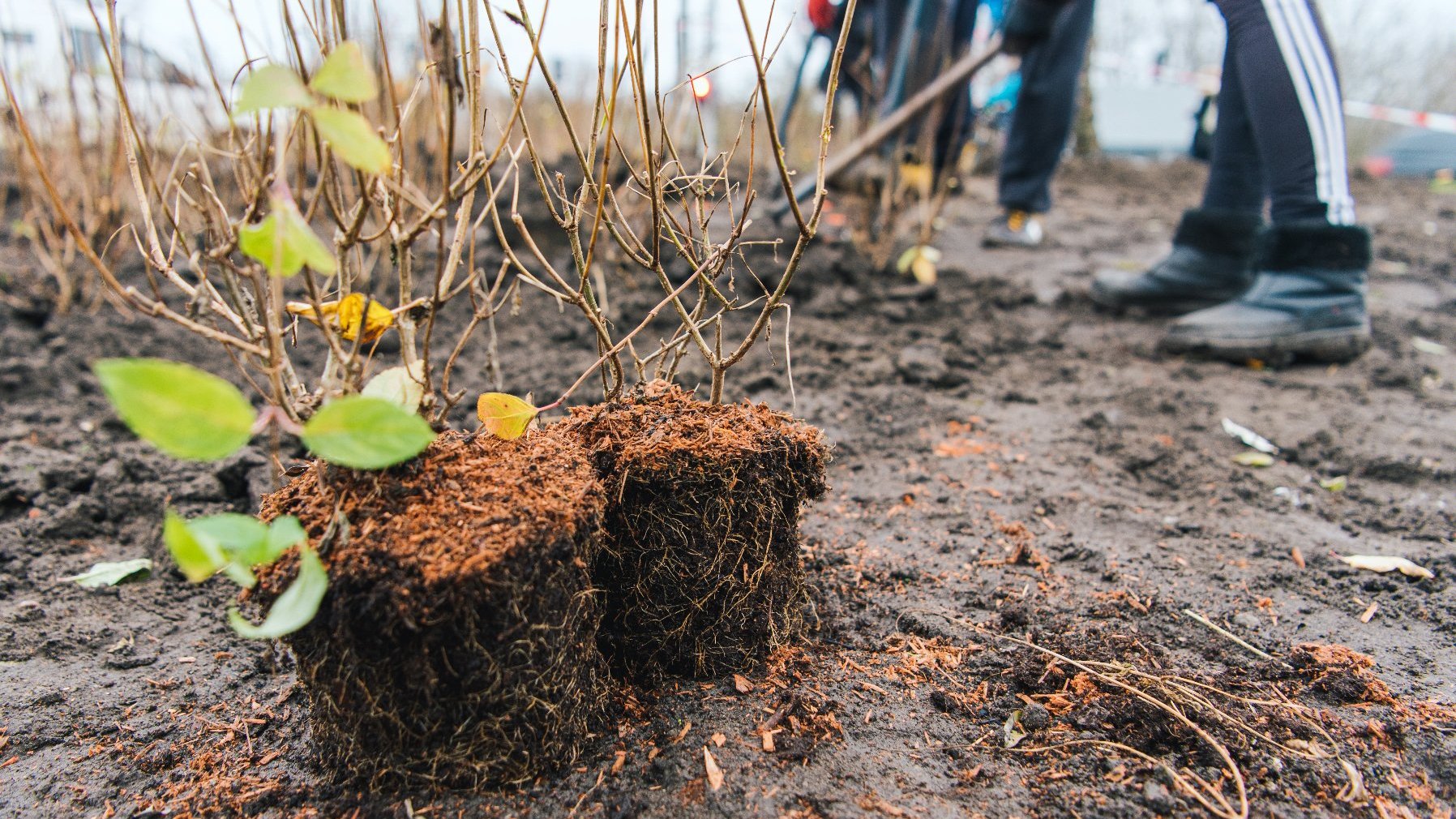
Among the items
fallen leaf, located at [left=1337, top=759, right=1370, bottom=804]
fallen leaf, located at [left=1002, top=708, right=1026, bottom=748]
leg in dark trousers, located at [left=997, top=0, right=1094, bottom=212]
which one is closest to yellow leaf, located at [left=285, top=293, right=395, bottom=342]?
fallen leaf, located at [left=1002, top=708, right=1026, bottom=748]

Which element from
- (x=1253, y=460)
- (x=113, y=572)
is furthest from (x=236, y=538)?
(x=1253, y=460)

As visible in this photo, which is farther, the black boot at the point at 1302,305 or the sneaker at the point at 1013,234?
the sneaker at the point at 1013,234

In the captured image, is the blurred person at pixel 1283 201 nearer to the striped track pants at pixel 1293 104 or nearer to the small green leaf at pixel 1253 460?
the striped track pants at pixel 1293 104

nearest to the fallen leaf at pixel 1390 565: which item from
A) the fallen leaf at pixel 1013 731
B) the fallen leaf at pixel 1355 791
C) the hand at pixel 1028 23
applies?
the fallen leaf at pixel 1355 791

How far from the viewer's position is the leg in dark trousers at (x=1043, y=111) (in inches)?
157

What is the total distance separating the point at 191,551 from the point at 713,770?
684 millimetres

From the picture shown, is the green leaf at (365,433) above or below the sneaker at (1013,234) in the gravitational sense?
above

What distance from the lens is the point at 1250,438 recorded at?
7.93 ft

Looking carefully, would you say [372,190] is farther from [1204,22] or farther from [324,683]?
[1204,22]

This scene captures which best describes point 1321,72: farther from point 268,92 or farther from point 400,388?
point 268,92

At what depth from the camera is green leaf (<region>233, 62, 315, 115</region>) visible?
785 mm

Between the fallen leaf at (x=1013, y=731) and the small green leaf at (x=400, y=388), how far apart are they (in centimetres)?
94

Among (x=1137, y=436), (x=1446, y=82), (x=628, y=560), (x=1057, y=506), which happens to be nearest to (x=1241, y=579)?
(x=1057, y=506)

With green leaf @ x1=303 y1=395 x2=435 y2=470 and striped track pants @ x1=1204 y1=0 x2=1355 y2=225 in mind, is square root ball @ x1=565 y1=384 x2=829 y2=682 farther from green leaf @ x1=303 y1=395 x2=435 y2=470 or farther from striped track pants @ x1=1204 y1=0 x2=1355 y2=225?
striped track pants @ x1=1204 y1=0 x2=1355 y2=225
